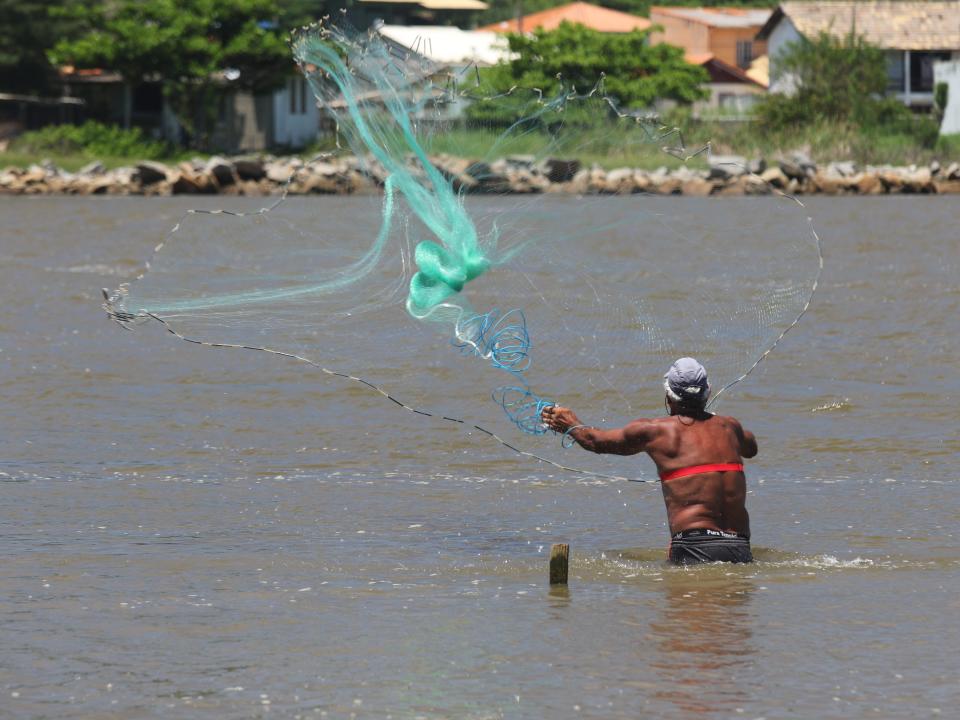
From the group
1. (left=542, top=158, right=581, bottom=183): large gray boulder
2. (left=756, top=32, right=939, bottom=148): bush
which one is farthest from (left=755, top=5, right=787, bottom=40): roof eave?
(left=542, top=158, right=581, bottom=183): large gray boulder

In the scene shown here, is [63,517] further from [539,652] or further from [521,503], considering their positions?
[539,652]

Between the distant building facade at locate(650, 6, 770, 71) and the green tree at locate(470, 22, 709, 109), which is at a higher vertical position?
the distant building facade at locate(650, 6, 770, 71)

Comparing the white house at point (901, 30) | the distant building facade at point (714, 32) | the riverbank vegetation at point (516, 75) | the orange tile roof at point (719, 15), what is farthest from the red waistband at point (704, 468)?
the orange tile roof at point (719, 15)

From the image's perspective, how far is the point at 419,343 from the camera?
9.09 meters

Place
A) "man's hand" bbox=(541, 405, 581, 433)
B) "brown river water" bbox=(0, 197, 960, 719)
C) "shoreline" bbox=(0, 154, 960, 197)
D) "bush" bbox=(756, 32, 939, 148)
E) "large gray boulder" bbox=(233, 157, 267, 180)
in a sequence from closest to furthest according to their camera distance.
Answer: "brown river water" bbox=(0, 197, 960, 719) → "man's hand" bbox=(541, 405, 581, 433) → "shoreline" bbox=(0, 154, 960, 197) → "large gray boulder" bbox=(233, 157, 267, 180) → "bush" bbox=(756, 32, 939, 148)

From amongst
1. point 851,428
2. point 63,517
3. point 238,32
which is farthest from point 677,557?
point 238,32

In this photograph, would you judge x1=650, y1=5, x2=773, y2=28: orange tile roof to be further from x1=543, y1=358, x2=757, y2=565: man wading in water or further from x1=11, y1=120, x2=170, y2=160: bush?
x1=543, y1=358, x2=757, y2=565: man wading in water

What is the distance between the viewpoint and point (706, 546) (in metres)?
8.41

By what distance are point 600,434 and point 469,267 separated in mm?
918

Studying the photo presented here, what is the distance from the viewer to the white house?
67500 mm

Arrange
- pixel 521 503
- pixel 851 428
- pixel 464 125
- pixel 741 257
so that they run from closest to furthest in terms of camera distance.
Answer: pixel 464 125, pixel 521 503, pixel 741 257, pixel 851 428

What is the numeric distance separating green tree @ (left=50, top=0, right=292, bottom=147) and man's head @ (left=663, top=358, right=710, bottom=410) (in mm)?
47007

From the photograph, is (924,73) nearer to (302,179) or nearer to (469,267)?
(302,179)

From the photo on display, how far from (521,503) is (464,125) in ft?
8.92
